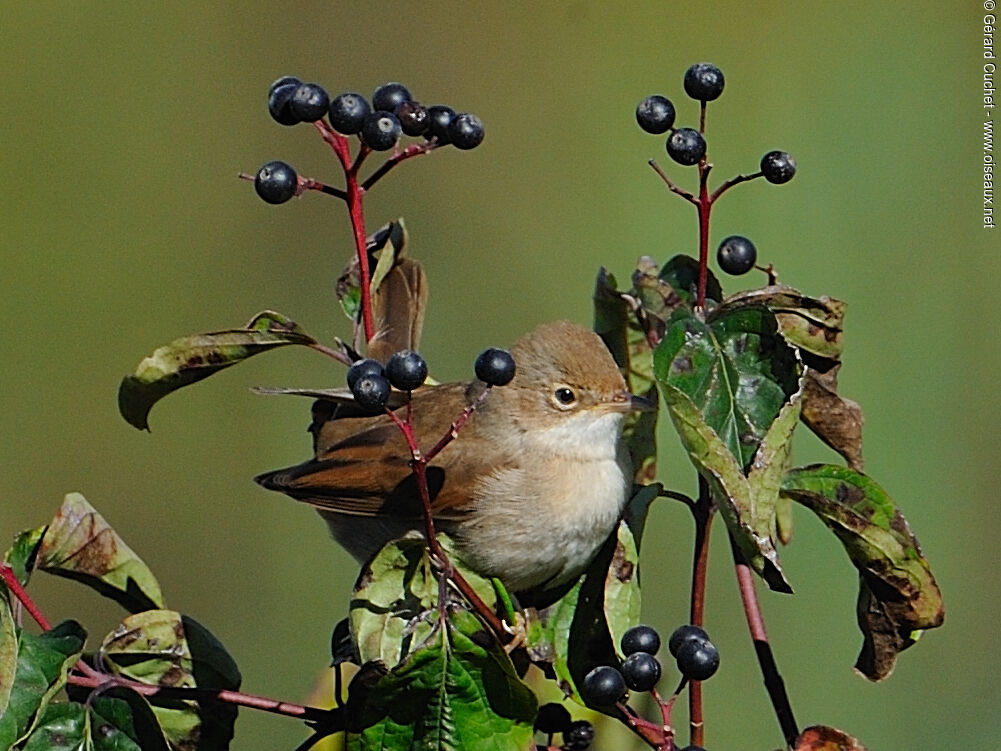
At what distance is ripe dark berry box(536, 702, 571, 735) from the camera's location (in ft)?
7.39

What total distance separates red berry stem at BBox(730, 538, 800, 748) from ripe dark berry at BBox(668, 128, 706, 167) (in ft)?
1.83

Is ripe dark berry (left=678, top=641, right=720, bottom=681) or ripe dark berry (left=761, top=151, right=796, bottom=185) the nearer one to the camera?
ripe dark berry (left=678, top=641, right=720, bottom=681)

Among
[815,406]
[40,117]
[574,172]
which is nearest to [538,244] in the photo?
[574,172]

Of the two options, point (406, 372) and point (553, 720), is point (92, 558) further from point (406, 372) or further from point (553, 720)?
point (553, 720)

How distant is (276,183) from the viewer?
7.20 ft

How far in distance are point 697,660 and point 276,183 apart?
97 cm

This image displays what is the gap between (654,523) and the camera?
407 centimetres

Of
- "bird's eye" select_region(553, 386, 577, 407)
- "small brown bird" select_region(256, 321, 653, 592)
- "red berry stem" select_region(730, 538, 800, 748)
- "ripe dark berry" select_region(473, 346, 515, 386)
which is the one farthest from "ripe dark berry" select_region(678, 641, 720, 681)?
"bird's eye" select_region(553, 386, 577, 407)

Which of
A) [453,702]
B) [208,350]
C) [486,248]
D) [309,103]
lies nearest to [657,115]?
[309,103]

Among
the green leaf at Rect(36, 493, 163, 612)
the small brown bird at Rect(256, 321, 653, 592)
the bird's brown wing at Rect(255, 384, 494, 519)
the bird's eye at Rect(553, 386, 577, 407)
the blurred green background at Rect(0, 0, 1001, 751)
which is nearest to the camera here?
the green leaf at Rect(36, 493, 163, 612)

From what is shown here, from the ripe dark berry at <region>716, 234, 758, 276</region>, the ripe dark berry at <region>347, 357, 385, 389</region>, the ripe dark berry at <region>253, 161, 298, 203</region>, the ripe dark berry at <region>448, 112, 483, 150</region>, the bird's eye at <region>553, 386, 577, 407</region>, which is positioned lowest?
the bird's eye at <region>553, 386, 577, 407</region>

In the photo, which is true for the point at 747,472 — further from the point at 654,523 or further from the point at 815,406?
the point at 654,523

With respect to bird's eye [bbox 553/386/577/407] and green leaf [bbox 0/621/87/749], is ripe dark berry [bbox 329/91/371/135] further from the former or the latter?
bird's eye [bbox 553/386/577/407]

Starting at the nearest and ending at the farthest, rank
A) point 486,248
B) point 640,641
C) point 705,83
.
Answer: point 640,641
point 705,83
point 486,248
